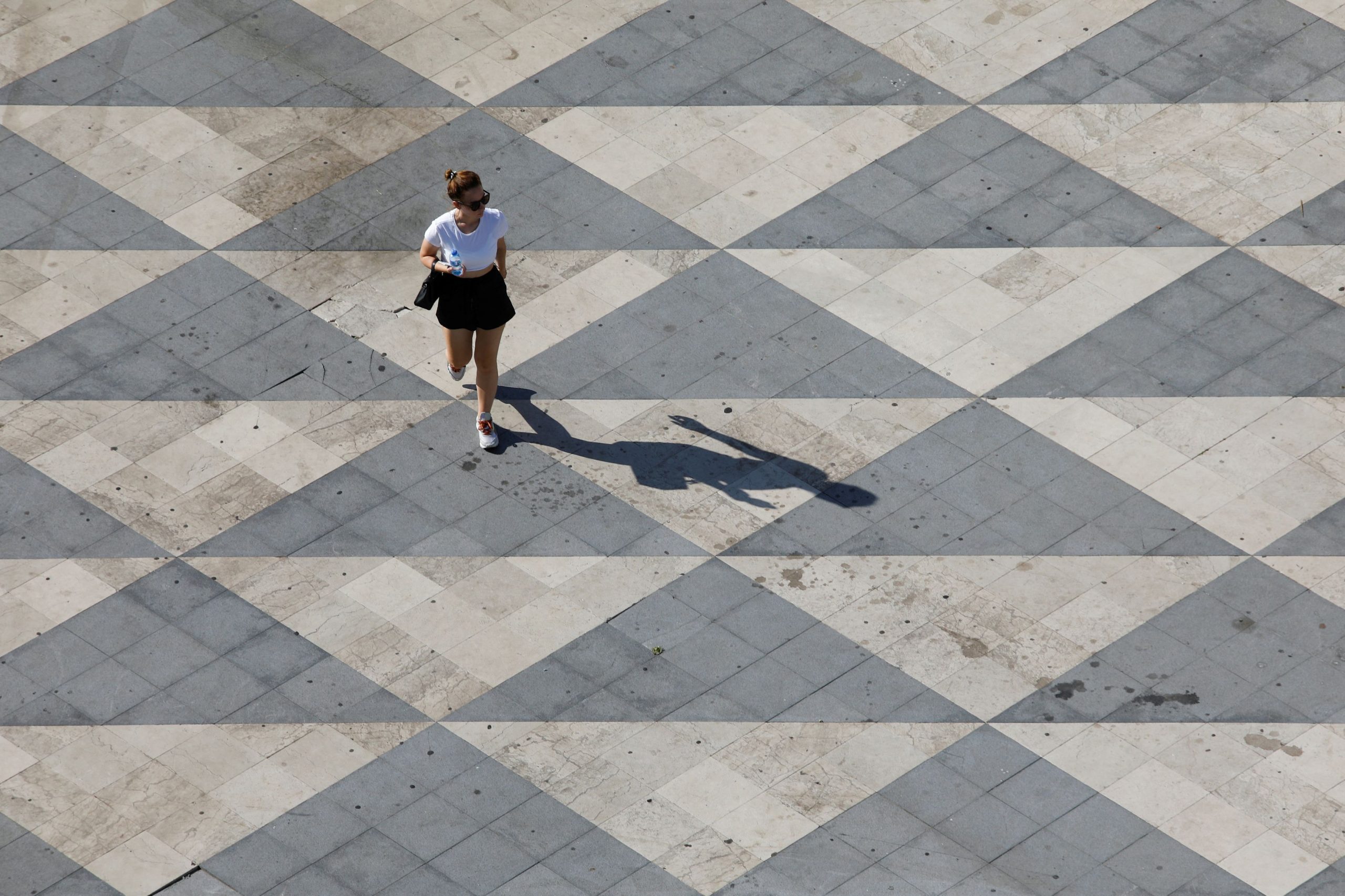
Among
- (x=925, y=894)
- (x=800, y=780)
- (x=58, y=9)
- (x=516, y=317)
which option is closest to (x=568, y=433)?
A: (x=516, y=317)

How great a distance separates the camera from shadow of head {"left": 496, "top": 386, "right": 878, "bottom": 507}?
16031 millimetres

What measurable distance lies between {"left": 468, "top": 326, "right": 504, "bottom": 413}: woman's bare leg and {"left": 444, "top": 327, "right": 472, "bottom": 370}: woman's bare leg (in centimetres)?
5

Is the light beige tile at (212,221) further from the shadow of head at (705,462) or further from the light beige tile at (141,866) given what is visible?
the light beige tile at (141,866)

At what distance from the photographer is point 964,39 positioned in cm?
1930

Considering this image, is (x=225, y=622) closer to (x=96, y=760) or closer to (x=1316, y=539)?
(x=96, y=760)

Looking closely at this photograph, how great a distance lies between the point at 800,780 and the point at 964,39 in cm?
769

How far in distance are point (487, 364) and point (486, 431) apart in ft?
1.76

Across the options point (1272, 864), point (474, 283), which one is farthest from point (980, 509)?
point (474, 283)

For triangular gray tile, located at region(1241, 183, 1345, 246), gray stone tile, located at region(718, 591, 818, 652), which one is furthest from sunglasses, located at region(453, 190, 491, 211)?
triangular gray tile, located at region(1241, 183, 1345, 246)

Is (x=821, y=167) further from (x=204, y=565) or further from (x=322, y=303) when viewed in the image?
(x=204, y=565)

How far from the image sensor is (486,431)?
16.3 meters

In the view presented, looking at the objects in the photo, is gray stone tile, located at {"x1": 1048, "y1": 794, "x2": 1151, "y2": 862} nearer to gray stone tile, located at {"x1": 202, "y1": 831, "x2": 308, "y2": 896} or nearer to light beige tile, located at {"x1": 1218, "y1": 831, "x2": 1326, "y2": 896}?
light beige tile, located at {"x1": 1218, "y1": 831, "x2": 1326, "y2": 896}

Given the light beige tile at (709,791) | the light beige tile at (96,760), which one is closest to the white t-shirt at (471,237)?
the light beige tile at (709,791)

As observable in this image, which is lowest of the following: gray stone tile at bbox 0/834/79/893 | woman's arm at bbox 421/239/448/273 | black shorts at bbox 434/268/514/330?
gray stone tile at bbox 0/834/79/893
